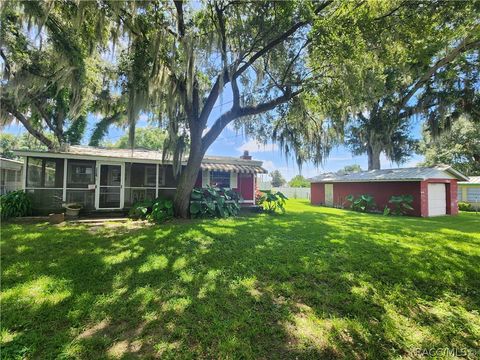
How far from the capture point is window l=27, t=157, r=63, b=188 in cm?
894

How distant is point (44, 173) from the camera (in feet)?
31.4

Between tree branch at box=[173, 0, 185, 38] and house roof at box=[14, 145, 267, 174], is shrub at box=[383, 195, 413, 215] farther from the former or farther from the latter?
tree branch at box=[173, 0, 185, 38]

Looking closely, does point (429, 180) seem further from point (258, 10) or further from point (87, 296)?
point (87, 296)

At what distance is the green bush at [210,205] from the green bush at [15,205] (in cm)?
525

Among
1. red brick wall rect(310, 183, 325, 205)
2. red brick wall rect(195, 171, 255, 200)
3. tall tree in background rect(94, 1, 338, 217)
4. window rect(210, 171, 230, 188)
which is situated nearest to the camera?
tall tree in background rect(94, 1, 338, 217)

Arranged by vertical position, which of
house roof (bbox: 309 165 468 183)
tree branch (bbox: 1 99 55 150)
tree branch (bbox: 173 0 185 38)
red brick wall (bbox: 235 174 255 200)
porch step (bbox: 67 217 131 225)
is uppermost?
tree branch (bbox: 173 0 185 38)

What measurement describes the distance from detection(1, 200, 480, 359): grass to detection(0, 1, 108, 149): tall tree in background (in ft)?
15.4

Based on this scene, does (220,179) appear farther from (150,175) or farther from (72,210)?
(72,210)

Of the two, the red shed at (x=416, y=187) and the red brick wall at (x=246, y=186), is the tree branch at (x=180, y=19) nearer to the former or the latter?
the red brick wall at (x=246, y=186)

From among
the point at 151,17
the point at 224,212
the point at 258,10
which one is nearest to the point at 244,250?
the point at 224,212

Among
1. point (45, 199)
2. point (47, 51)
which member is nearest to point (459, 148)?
point (47, 51)

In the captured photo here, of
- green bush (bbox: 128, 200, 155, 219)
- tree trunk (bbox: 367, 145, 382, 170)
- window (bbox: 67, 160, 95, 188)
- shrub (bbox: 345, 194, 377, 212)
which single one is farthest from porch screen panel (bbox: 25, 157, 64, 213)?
tree trunk (bbox: 367, 145, 382, 170)

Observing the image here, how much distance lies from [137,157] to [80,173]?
2984 millimetres

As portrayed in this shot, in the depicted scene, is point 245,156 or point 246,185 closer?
point 246,185
